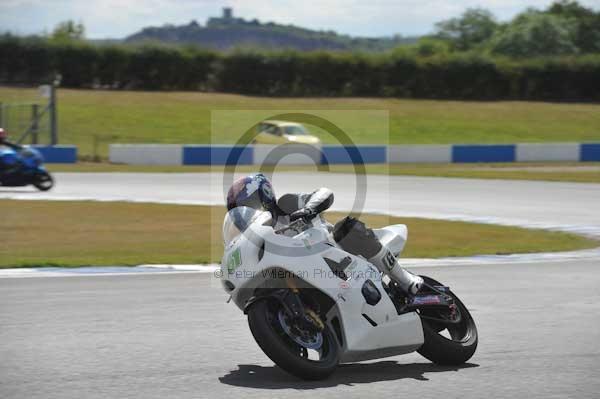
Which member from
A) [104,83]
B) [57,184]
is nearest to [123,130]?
[104,83]

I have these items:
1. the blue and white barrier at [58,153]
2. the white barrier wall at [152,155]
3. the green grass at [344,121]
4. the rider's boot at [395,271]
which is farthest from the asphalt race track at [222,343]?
the green grass at [344,121]

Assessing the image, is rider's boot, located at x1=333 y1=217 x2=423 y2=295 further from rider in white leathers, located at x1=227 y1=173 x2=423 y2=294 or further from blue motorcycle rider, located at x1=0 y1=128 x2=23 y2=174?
blue motorcycle rider, located at x1=0 y1=128 x2=23 y2=174

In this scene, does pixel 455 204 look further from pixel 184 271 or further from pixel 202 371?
pixel 202 371

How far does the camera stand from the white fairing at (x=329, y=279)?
17.6 ft

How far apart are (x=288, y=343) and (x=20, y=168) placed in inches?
594

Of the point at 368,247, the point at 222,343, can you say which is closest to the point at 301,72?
the point at 222,343

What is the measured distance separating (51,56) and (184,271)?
40856 mm

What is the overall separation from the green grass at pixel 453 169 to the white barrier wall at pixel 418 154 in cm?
67

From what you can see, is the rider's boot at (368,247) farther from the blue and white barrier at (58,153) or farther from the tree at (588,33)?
the tree at (588,33)

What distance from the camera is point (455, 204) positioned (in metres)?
18.1

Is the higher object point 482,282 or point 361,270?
point 361,270

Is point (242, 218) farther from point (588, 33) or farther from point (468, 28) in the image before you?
point (468, 28)

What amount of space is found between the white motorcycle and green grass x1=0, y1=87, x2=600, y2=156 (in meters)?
31.5

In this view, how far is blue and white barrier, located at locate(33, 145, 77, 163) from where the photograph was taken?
28.1 meters
